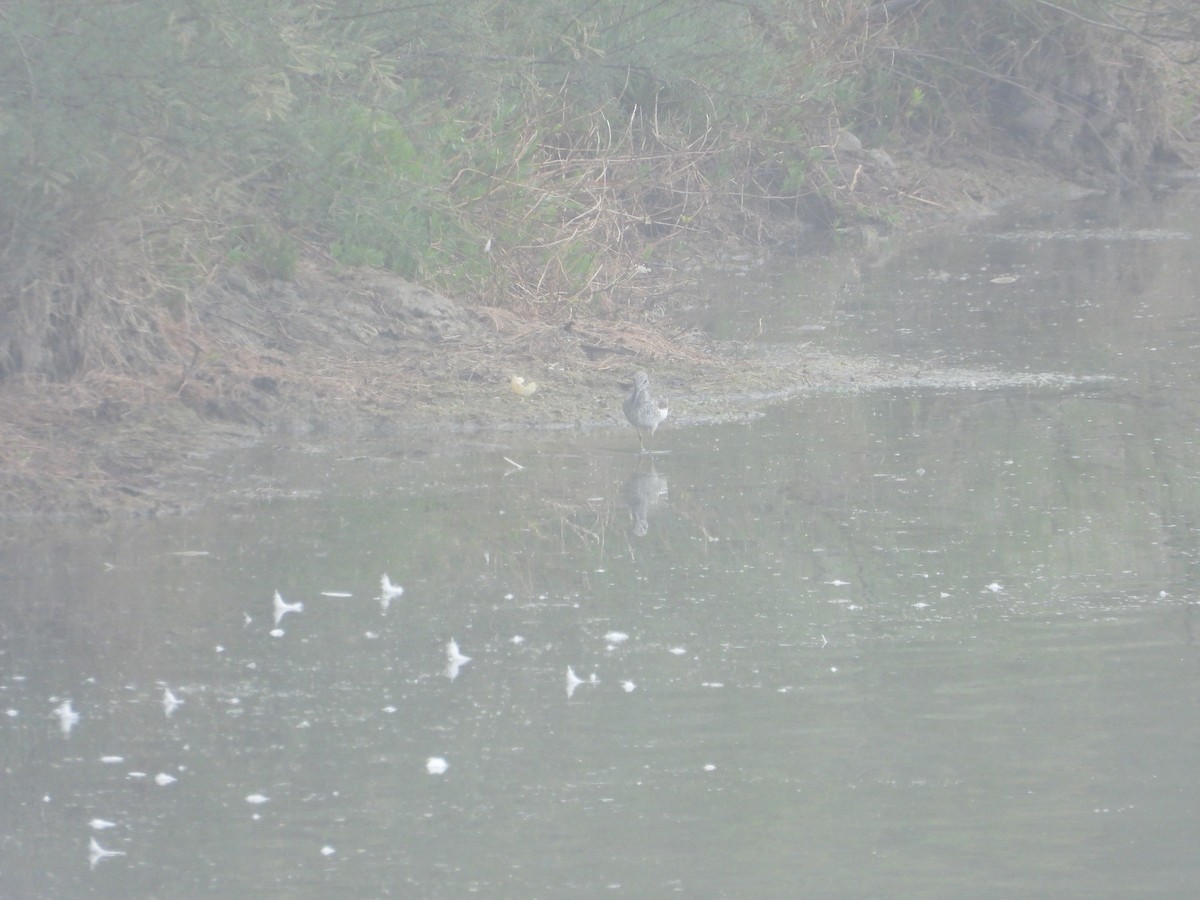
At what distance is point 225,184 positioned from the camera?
904 centimetres

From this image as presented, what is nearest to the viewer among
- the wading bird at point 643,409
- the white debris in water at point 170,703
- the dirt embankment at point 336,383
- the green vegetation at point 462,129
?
the white debris in water at point 170,703

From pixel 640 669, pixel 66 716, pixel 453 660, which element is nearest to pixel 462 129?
pixel 453 660

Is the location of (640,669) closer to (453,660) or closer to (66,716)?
(453,660)

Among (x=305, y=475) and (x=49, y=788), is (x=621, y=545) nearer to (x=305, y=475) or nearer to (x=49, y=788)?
(x=305, y=475)

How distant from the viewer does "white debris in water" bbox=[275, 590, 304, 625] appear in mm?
6355

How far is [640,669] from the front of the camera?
19.1 feet

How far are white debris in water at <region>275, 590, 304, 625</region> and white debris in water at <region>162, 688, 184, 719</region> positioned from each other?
0.77m

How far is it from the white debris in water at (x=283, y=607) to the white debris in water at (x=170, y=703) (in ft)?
2.51

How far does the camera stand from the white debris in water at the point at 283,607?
6355 millimetres

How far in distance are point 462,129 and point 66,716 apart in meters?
7.01

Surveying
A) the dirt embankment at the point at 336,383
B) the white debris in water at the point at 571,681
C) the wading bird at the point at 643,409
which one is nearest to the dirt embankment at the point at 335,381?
the dirt embankment at the point at 336,383

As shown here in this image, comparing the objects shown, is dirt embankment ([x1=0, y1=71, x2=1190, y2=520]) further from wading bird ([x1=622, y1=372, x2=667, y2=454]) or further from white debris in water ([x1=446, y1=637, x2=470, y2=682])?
white debris in water ([x1=446, y1=637, x2=470, y2=682])

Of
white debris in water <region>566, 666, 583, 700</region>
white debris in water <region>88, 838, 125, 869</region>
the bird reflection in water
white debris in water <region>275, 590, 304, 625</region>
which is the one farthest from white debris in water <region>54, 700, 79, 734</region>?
the bird reflection in water

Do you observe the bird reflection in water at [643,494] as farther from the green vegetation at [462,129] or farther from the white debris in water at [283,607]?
the green vegetation at [462,129]
